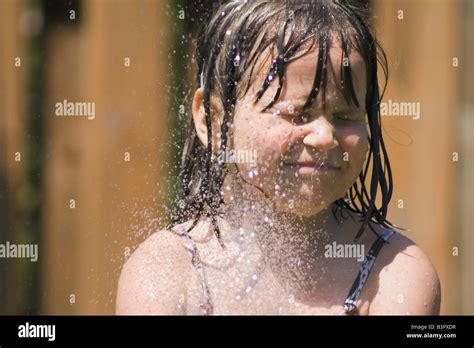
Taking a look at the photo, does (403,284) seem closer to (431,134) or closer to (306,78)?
(306,78)

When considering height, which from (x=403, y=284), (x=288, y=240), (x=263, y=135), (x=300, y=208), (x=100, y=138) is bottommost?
(x=403, y=284)

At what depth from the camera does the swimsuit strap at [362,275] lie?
122 inches

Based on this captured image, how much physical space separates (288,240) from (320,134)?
1.36ft

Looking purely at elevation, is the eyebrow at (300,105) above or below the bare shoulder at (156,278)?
above

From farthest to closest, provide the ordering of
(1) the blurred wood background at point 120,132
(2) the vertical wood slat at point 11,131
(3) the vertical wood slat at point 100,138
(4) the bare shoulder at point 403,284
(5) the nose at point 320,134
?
(2) the vertical wood slat at point 11,131 → (1) the blurred wood background at point 120,132 → (3) the vertical wood slat at point 100,138 → (4) the bare shoulder at point 403,284 → (5) the nose at point 320,134

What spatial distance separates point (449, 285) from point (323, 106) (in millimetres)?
2833

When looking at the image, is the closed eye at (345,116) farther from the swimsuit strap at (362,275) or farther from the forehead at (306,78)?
the swimsuit strap at (362,275)

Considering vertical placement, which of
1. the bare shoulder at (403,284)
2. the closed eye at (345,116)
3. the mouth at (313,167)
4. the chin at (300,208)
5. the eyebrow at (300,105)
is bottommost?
the bare shoulder at (403,284)

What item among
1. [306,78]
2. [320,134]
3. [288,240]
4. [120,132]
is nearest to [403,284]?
[288,240]

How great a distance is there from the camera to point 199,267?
318cm

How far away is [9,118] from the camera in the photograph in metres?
5.61

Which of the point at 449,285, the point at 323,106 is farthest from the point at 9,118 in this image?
the point at 323,106

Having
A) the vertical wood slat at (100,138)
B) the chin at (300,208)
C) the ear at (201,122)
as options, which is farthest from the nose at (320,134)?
the vertical wood slat at (100,138)
